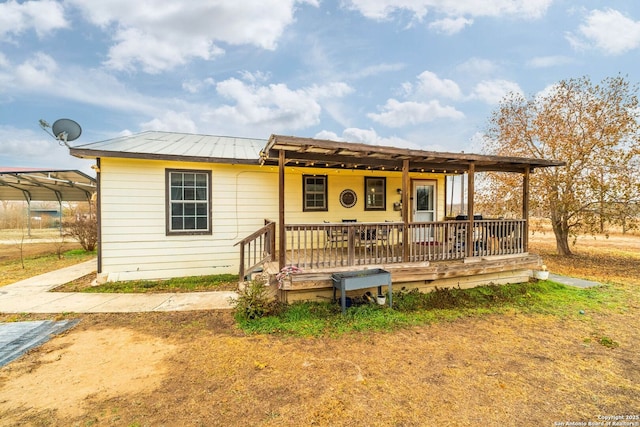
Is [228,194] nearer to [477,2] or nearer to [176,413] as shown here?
[176,413]

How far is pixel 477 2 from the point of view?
9.20 m

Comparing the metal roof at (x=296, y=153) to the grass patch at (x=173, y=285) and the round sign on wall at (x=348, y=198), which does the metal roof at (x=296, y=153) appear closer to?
the round sign on wall at (x=348, y=198)

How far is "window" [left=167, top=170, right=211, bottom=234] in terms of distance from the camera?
690cm

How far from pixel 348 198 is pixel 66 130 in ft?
23.9

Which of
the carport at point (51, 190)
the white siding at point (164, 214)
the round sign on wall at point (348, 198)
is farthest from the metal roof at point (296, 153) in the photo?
the carport at point (51, 190)

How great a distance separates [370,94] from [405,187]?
39.4 feet

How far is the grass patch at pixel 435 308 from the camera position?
14.3ft

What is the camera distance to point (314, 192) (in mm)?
8148

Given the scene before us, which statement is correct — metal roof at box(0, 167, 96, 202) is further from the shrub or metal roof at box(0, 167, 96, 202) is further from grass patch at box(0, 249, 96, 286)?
the shrub

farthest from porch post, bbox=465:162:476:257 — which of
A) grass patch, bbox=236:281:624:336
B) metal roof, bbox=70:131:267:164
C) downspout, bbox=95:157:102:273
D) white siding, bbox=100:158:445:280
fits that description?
downspout, bbox=95:157:102:273

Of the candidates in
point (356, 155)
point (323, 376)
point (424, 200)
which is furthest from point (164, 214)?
point (424, 200)

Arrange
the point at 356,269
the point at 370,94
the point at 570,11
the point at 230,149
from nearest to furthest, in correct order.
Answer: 1. the point at 356,269
2. the point at 230,149
3. the point at 570,11
4. the point at 370,94

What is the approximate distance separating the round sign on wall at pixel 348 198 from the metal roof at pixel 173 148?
9.09 feet

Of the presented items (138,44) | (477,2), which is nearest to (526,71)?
(477,2)
